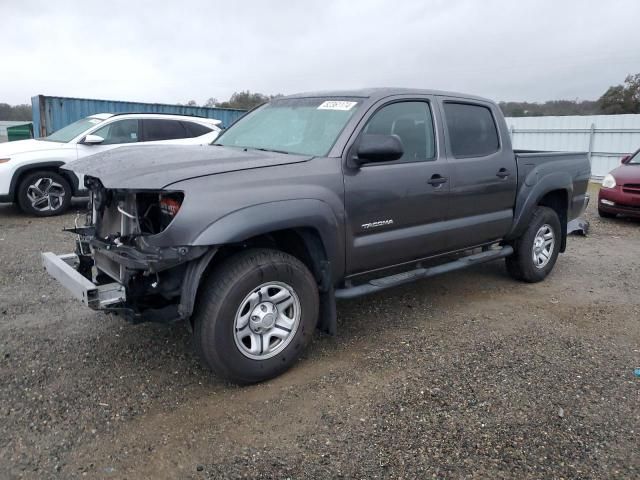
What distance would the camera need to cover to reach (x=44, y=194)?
8656mm

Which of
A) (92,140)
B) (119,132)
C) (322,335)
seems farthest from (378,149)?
(119,132)

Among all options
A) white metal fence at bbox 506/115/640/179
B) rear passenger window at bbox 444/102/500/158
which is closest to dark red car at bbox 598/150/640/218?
rear passenger window at bbox 444/102/500/158

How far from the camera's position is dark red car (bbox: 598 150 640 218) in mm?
9602

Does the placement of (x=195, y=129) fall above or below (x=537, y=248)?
above

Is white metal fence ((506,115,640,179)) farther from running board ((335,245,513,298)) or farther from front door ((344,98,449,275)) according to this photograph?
front door ((344,98,449,275))

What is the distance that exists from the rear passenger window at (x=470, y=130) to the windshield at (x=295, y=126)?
3.42 ft

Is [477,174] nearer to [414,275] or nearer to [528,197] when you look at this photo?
[528,197]

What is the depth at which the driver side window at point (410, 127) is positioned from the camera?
4141 millimetres

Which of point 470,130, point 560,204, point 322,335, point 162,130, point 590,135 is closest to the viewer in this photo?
point 322,335

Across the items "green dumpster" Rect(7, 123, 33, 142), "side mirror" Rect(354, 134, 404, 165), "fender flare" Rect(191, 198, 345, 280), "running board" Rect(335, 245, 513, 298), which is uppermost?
"green dumpster" Rect(7, 123, 33, 142)

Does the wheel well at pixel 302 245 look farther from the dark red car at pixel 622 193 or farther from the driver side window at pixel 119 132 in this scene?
the dark red car at pixel 622 193

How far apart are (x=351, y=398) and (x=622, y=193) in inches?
334

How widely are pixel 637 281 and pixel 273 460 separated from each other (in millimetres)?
5094

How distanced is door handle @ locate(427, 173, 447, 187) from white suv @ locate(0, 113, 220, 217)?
14.1 ft
